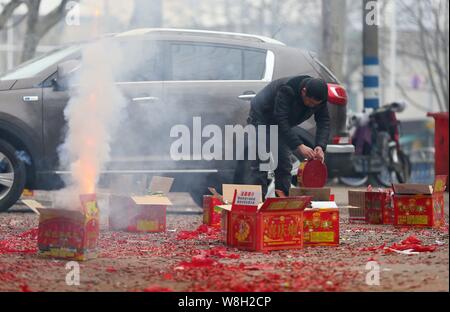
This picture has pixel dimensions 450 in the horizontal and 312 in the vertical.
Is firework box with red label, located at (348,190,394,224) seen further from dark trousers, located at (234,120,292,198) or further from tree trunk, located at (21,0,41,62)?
tree trunk, located at (21,0,41,62)

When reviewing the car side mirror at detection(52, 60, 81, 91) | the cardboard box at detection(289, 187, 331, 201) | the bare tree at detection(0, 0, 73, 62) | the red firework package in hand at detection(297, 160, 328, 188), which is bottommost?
the cardboard box at detection(289, 187, 331, 201)

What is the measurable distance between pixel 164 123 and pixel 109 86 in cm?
119

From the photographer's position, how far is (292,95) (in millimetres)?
8695

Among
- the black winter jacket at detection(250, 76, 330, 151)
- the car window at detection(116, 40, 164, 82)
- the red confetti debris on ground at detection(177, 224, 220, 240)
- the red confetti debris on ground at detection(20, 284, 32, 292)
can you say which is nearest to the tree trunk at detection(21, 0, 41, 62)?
the car window at detection(116, 40, 164, 82)

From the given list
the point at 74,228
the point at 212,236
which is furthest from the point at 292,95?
the point at 74,228

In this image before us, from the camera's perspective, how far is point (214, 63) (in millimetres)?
10344

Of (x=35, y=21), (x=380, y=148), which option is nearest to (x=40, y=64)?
(x=35, y=21)

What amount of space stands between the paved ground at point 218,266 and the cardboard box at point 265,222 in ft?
0.39

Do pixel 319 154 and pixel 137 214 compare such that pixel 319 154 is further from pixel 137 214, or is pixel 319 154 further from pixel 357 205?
pixel 137 214

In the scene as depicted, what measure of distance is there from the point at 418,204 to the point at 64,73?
3.51 meters

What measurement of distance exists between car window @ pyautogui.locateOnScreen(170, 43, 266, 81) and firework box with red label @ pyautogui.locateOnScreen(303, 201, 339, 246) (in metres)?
3.13

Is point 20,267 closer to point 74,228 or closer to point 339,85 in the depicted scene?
point 74,228

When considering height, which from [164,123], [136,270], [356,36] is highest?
[356,36]

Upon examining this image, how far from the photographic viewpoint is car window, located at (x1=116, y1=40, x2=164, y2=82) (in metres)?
→ 9.91
